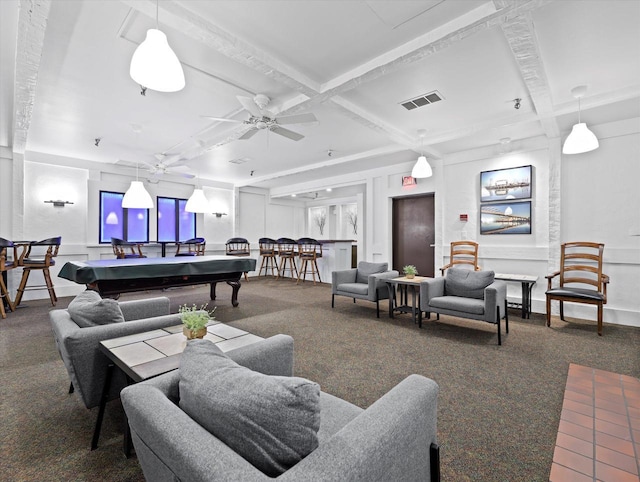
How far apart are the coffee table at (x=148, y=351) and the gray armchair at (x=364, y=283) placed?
107 inches

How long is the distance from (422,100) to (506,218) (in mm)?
2711

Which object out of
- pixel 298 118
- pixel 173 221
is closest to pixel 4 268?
pixel 173 221

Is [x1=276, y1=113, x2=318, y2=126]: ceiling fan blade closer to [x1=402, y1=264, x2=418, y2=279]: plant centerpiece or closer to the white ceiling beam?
the white ceiling beam

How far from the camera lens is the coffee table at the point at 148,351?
1.54 m

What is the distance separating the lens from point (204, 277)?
4770 mm

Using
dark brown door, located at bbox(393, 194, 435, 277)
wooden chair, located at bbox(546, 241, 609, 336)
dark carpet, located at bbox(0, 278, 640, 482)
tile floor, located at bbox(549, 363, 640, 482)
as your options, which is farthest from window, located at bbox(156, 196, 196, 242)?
tile floor, located at bbox(549, 363, 640, 482)

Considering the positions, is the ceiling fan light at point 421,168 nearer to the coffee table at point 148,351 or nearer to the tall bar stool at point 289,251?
the coffee table at point 148,351

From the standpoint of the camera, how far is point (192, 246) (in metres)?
8.21

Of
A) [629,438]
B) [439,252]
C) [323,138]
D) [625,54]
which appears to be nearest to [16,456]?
[629,438]

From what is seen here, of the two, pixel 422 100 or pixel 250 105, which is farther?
pixel 422 100

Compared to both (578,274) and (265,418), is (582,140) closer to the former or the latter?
(578,274)

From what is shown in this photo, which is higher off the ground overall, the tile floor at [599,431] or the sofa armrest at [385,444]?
the sofa armrest at [385,444]

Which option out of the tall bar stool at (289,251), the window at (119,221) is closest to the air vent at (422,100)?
the tall bar stool at (289,251)

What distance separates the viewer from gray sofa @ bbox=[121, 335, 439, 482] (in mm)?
715
